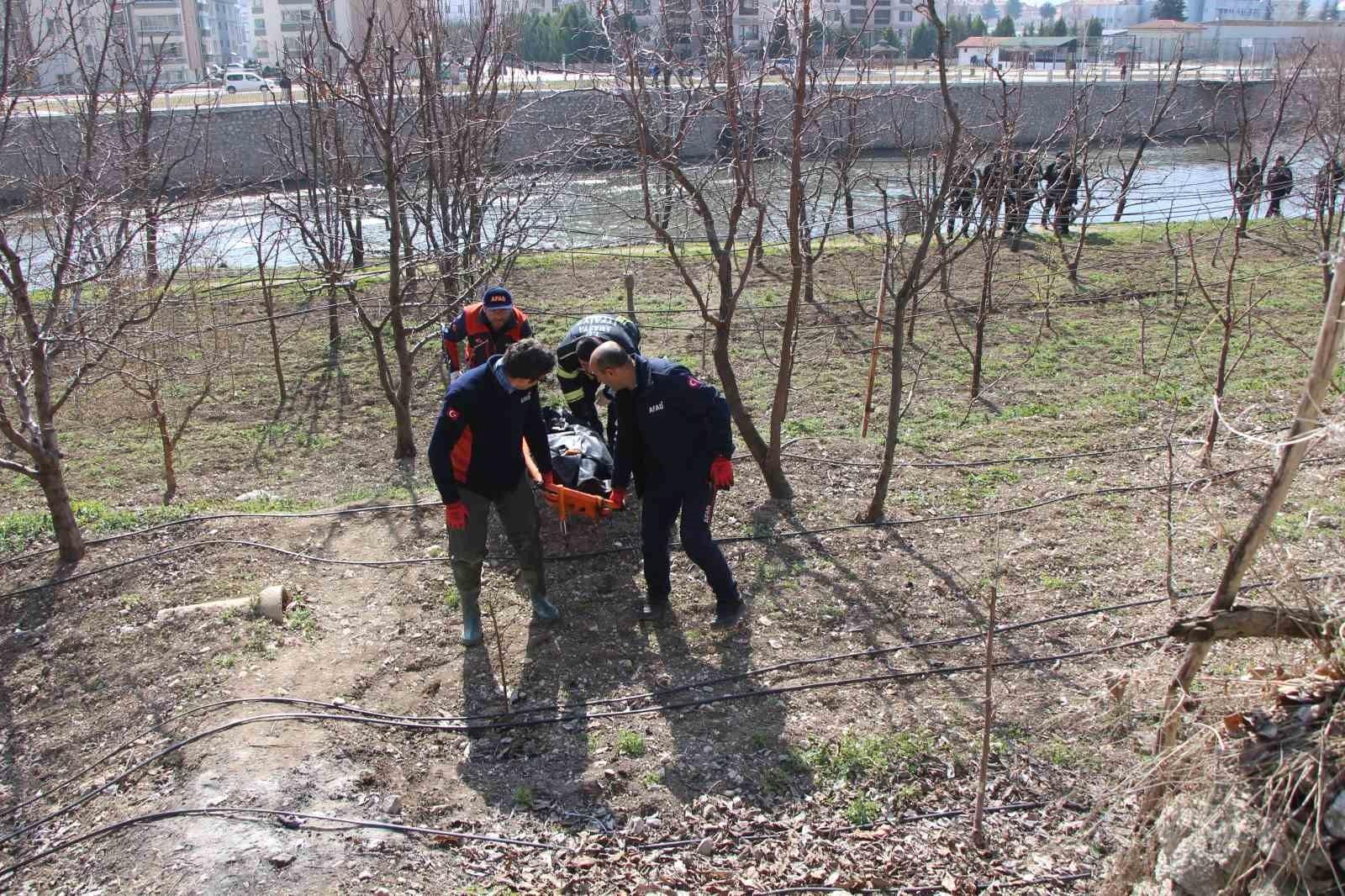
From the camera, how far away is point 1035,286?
12.5 metres

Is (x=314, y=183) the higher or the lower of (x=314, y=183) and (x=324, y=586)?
the higher

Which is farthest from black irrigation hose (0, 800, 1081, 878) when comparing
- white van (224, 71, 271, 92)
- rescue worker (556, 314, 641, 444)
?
white van (224, 71, 271, 92)

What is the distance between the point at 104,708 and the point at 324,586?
1232 mm

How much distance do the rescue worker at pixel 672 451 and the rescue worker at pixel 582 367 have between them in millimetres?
1046

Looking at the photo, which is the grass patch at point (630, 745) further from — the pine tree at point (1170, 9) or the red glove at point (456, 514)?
the pine tree at point (1170, 9)

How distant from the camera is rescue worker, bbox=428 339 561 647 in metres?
4.88

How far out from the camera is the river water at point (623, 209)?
31.1ft

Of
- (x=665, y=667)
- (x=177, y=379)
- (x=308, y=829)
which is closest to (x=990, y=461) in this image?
(x=665, y=667)

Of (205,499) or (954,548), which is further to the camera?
(205,499)

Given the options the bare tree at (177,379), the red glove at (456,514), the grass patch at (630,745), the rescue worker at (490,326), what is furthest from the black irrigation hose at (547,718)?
the bare tree at (177,379)

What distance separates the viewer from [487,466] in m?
5.02

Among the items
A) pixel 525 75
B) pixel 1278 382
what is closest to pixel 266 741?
pixel 1278 382

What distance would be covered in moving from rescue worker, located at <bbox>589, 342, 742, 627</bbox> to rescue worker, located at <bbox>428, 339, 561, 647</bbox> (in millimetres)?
381

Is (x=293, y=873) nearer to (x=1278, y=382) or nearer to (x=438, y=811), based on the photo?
(x=438, y=811)
